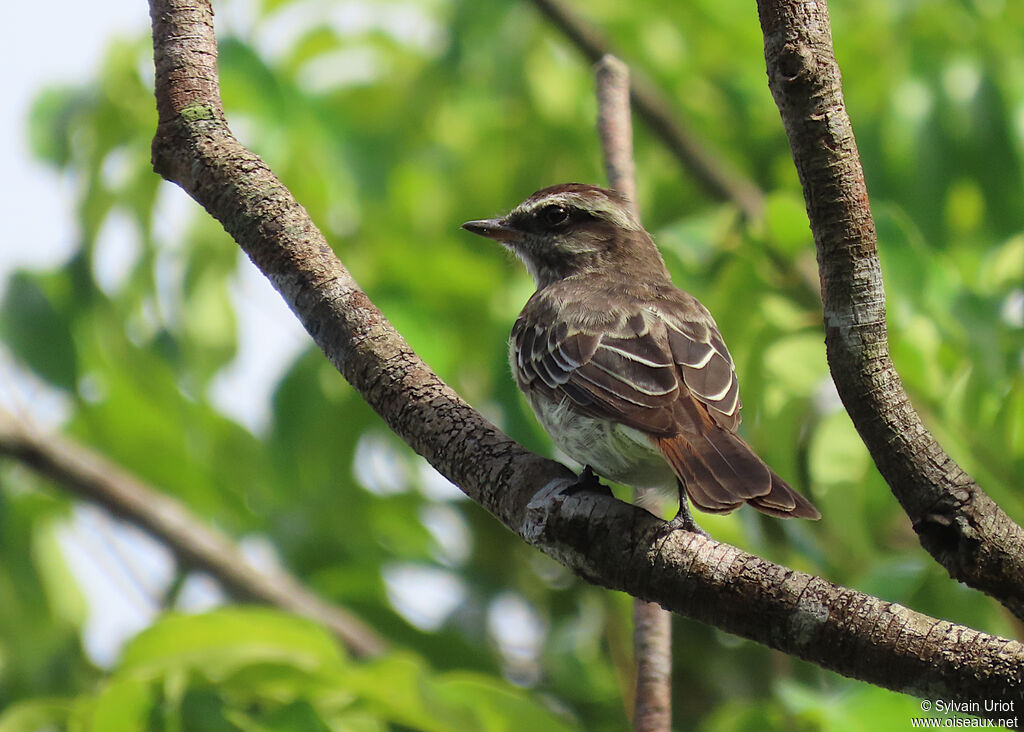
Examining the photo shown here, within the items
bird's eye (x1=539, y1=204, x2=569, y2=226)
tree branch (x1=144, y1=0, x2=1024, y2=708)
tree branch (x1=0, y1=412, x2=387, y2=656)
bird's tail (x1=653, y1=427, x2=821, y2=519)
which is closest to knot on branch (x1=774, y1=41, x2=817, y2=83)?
tree branch (x1=144, y1=0, x2=1024, y2=708)

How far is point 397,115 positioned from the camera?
613 cm

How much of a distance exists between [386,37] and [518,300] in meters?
2.01

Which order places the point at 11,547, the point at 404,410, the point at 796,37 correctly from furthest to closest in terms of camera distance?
the point at 11,547
the point at 404,410
the point at 796,37

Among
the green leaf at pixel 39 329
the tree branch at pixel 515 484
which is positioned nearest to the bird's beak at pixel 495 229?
the green leaf at pixel 39 329

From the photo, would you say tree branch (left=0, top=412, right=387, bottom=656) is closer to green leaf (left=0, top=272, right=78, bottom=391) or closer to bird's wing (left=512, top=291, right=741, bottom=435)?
green leaf (left=0, top=272, right=78, bottom=391)

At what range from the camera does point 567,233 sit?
5461mm

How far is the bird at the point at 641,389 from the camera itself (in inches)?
124

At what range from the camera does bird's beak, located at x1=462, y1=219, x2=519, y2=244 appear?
5117 millimetres

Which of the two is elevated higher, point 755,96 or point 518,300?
point 755,96

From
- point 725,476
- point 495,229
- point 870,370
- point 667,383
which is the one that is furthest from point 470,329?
point 870,370

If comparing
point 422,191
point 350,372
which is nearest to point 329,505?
point 422,191

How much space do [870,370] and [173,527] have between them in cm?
421

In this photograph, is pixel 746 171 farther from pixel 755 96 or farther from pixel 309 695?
pixel 309 695

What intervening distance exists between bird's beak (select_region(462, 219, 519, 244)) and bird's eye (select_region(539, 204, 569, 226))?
154 mm
